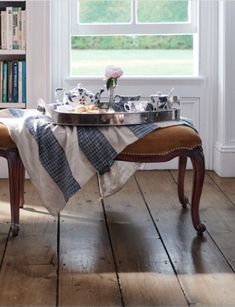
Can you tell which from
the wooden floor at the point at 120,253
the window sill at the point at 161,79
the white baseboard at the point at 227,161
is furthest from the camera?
the window sill at the point at 161,79

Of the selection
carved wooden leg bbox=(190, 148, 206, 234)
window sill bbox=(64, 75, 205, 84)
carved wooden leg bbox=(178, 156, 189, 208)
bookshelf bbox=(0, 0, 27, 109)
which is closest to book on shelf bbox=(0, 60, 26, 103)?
bookshelf bbox=(0, 0, 27, 109)

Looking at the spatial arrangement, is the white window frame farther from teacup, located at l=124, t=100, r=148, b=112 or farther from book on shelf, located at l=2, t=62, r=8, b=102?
teacup, located at l=124, t=100, r=148, b=112

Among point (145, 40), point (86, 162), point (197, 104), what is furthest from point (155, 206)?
point (145, 40)

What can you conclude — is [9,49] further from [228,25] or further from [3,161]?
[228,25]

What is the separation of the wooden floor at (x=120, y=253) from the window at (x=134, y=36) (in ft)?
3.73

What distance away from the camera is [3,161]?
4148 millimetres

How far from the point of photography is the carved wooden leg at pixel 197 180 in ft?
9.27

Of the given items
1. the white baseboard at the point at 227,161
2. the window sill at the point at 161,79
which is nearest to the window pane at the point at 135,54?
the window sill at the point at 161,79

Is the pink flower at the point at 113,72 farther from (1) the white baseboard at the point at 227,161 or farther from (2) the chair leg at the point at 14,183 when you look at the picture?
(1) the white baseboard at the point at 227,161

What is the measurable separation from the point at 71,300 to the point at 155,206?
1.35 metres

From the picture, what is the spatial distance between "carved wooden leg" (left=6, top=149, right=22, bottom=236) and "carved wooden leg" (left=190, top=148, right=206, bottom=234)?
2.62 ft

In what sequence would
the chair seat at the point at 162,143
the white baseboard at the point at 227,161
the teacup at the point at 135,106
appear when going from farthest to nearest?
the white baseboard at the point at 227,161 → the teacup at the point at 135,106 → the chair seat at the point at 162,143

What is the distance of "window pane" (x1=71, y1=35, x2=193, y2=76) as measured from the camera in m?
4.43

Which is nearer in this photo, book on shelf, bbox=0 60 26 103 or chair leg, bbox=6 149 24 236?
chair leg, bbox=6 149 24 236
